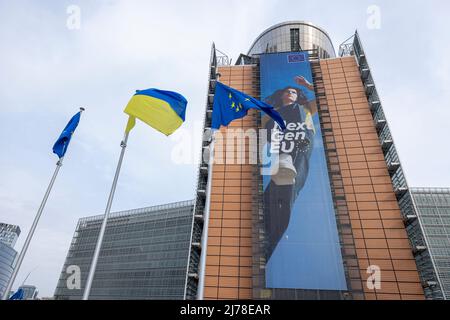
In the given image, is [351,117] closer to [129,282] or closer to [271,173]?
[271,173]

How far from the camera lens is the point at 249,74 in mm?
42125

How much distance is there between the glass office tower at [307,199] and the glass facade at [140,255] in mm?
58809

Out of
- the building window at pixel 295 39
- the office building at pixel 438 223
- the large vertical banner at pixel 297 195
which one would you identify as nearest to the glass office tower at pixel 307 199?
the large vertical banner at pixel 297 195

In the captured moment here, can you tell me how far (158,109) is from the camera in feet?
50.0

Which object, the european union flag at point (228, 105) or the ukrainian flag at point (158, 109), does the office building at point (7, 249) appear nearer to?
the ukrainian flag at point (158, 109)

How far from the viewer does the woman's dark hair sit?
117 ft

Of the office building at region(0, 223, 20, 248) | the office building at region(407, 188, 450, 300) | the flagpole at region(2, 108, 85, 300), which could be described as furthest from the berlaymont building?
the office building at region(0, 223, 20, 248)

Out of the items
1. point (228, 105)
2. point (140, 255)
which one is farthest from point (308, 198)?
point (140, 255)

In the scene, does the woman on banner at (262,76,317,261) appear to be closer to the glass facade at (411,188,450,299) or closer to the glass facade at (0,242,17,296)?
the glass facade at (411,188,450,299)

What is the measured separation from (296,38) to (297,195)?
3698cm

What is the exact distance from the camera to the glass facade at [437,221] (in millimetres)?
78938

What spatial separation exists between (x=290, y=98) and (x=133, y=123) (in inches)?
1001
